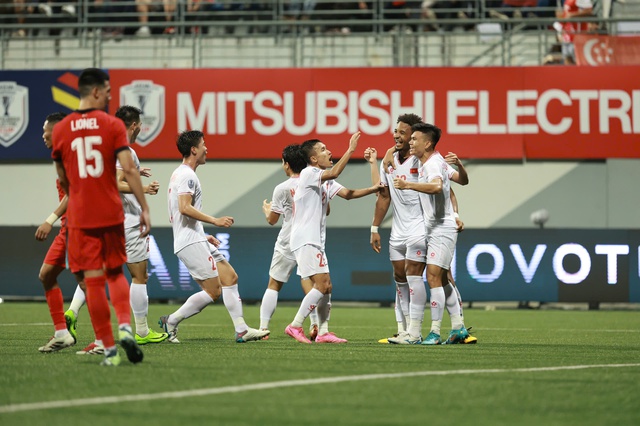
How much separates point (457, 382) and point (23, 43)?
18.5 m

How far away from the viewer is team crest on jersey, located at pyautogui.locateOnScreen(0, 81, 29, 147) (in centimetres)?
2184

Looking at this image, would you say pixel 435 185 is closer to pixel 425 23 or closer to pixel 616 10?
pixel 425 23

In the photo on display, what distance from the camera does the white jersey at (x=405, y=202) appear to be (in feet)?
37.1

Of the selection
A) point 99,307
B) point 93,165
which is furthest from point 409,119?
point 99,307

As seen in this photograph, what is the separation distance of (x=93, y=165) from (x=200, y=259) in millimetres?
3284

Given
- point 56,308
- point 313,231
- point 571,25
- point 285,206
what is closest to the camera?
point 56,308

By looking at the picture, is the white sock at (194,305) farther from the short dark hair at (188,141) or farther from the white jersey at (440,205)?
the white jersey at (440,205)

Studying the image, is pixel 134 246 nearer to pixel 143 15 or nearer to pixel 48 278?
pixel 48 278

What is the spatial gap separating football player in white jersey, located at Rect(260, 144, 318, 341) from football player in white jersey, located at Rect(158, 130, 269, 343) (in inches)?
26.7

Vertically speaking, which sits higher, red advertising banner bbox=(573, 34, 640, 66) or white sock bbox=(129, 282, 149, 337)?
red advertising banner bbox=(573, 34, 640, 66)

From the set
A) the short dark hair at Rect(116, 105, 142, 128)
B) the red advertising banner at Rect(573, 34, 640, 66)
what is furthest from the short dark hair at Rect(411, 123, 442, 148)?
the red advertising banner at Rect(573, 34, 640, 66)

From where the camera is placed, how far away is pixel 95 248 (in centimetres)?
778

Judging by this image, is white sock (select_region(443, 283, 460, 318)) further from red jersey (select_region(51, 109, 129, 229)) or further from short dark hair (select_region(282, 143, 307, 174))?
red jersey (select_region(51, 109, 129, 229))

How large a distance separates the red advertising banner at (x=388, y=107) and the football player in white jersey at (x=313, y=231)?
9909 mm
